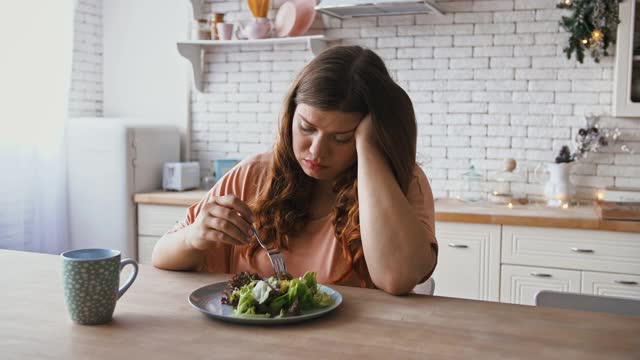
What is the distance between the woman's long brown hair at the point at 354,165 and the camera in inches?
64.1

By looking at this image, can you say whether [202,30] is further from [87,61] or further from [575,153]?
[575,153]

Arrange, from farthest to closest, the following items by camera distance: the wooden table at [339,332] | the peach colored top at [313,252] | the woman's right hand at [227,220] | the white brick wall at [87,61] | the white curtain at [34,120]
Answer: the white brick wall at [87,61], the white curtain at [34,120], the peach colored top at [313,252], the woman's right hand at [227,220], the wooden table at [339,332]

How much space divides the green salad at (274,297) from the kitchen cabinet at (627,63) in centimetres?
232

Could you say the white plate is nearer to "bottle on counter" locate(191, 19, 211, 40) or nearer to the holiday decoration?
the holiday decoration

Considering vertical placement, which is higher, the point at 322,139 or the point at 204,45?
the point at 204,45

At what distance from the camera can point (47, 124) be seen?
3904mm

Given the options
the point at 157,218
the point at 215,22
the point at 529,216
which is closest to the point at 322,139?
the point at 529,216

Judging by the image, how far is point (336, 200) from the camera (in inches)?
71.3

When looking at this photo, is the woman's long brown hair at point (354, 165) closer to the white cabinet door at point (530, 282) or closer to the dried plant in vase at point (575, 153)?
the white cabinet door at point (530, 282)

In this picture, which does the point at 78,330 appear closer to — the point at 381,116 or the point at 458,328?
A: the point at 458,328

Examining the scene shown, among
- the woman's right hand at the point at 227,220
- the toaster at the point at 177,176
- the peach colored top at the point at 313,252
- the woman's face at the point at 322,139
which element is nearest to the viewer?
the woman's right hand at the point at 227,220

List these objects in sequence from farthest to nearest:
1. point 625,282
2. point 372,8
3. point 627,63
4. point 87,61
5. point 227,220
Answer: point 87,61 < point 372,8 < point 627,63 < point 625,282 < point 227,220

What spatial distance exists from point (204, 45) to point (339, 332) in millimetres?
3189

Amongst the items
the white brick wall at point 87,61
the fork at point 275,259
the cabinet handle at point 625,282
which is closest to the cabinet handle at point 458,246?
the cabinet handle at point 625,282
